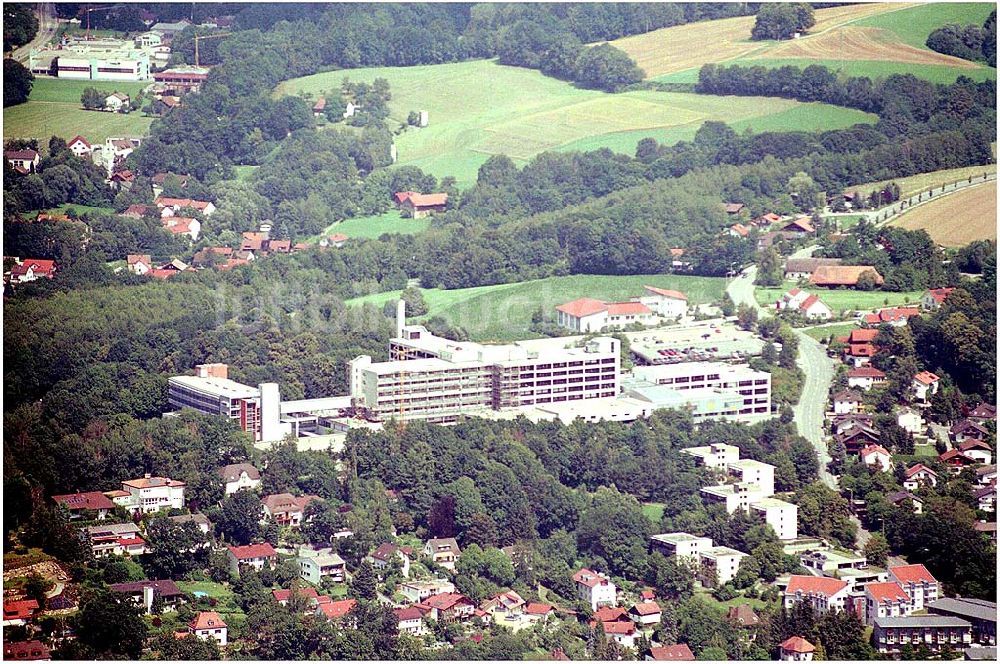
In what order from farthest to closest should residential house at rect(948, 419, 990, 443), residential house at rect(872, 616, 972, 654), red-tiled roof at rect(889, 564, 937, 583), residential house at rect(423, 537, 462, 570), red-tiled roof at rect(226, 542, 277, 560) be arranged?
residential house at rect(948, 419, 990, 443)
residential house at rect(423, 537, 462, 570)
red-tiled roof at rect(226, 542, 277, 560)
red-tiled roof at rect(889, 564, 937, 583)
residential house at rect(872, 616, 972, 654)

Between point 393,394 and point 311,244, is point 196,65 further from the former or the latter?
point 393,394

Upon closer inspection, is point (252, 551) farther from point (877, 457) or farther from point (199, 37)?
point (199, 37)

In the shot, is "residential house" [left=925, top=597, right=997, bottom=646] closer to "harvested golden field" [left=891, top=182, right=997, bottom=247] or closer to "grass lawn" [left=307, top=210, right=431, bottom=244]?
"harvested golden field" [left=891, top=182, right=997, bottom=247]

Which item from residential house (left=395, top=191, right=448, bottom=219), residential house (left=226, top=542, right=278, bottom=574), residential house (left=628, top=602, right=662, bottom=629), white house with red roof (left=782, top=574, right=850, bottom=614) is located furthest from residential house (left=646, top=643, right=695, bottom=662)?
residential house (left=395, top=191, right=448, bottom=219)

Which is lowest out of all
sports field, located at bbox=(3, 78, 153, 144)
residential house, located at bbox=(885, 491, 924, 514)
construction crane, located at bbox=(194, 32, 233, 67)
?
residential house, located at bbox=(885, 491, 924, 514)

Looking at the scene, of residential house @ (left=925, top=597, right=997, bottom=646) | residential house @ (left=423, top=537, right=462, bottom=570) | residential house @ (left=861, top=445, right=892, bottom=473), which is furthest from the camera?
residential house @ (left=861, top=445, right=892, bottom=473)

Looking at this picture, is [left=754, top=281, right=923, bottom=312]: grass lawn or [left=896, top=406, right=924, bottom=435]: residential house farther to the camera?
[left=754, top=281, right=923, bottom=312]: grass lawn

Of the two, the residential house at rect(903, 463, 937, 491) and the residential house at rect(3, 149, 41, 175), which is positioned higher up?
the residential house at rect(3, 149, 41, 175)
